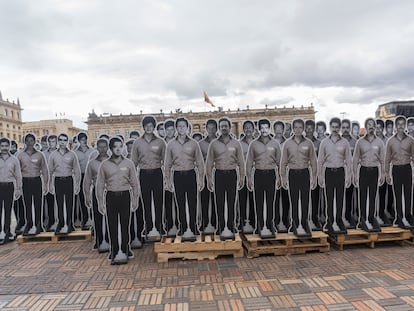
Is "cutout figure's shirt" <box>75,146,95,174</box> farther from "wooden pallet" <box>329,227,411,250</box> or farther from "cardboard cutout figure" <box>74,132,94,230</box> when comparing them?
"wooden pallet" <box>329,227,411,250</box>

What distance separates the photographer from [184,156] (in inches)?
215

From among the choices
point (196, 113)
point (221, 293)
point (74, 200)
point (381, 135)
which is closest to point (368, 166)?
point (381, 135)

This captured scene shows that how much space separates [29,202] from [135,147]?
280 centimetres

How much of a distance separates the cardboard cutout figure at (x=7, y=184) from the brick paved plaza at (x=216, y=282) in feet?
3.75

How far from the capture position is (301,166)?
18.2 feet

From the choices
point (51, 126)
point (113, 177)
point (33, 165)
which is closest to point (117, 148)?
point (113, 177)

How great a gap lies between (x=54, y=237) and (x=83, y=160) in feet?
5.92

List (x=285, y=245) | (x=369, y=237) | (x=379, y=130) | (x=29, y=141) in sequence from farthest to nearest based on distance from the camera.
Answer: (x=379, y=130)
(x=29, y=141)
(x=369, y=237)
(x=285, y=245)

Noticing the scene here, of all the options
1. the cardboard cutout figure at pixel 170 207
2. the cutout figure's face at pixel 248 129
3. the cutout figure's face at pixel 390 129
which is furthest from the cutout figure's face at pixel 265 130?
the cutout figure's face at pixel 390 129

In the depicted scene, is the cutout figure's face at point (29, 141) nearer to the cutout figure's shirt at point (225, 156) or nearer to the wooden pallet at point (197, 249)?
the wooden pallet at point (197, 249)

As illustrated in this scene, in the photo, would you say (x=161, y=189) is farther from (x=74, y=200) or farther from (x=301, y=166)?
(x=301, y=166)

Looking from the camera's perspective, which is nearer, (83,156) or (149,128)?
(149,128)

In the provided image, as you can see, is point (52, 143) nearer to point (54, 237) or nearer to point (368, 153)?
point (54, 237)

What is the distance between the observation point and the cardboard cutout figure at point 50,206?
6.83 metres
